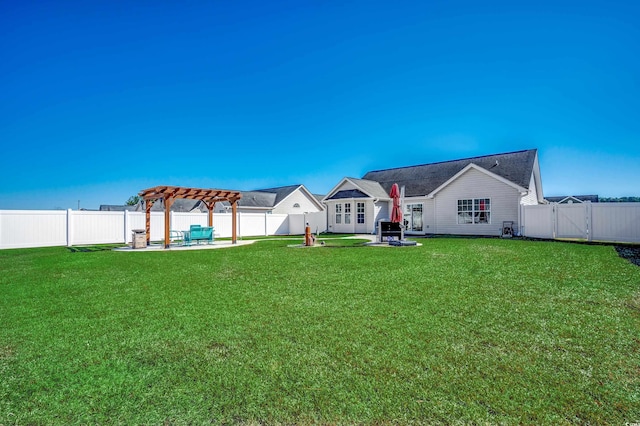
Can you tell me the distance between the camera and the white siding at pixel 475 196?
18.9 metres

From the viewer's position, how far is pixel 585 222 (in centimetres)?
1529

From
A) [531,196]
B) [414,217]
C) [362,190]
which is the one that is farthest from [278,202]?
[531,196]

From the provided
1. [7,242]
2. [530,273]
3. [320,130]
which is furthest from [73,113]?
[530,273]

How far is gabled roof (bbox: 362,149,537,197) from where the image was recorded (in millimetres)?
20219

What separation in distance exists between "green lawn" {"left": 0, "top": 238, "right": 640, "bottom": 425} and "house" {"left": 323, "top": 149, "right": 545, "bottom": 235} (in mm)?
11568

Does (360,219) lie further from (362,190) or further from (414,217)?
(414,217)

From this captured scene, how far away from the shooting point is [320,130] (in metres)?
26.3

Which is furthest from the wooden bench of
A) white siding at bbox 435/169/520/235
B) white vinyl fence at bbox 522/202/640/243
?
white vinyl fence at bbox 522/202/640/243

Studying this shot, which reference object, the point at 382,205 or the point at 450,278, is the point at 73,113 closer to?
the point at 382,205

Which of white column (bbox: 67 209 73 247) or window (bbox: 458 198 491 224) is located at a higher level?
window (bbox: 458 198 491 224)

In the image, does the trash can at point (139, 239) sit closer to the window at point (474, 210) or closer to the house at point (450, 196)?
the house at point (450, 196)

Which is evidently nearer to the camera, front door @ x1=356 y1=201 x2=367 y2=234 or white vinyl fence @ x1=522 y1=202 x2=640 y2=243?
white vinyl fence @ x1=522 y1=202 x2=640 y2=243

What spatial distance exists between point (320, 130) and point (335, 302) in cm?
2276

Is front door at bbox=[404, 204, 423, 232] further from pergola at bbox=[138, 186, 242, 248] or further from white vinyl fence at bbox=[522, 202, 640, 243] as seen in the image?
pergola at bbox=[138, 186, 242, 248]
